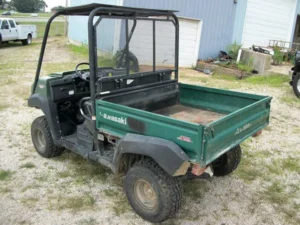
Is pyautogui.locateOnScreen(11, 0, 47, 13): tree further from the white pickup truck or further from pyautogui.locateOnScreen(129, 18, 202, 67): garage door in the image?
pyautogui.locateOnScreen(129, 18, 202, 67): garage door

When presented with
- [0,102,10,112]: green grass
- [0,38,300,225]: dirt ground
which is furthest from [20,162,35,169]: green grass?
[0,102,10,112]: green grass

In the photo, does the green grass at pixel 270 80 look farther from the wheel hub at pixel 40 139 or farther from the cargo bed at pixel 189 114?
the wheel hub at pixel 40 139

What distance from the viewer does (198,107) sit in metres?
4.51

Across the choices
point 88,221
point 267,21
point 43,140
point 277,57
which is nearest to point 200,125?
point 88,221

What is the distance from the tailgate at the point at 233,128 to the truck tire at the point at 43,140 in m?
2.43

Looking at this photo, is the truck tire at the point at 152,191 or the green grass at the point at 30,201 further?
the green grass at the point at 30,201

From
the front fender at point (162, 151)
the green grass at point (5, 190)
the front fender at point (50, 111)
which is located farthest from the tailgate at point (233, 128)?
the green grass at point (5, 190)

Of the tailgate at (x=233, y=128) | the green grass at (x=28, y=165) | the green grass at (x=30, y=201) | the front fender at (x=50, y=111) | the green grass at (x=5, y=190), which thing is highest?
the tailgate at (x=233, y=128)

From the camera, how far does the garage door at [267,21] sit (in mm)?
14680

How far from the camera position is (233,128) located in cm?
325

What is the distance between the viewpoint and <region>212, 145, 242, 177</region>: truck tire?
165 inches

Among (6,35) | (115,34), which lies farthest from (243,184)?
(6,35)

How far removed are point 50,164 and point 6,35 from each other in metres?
15.0

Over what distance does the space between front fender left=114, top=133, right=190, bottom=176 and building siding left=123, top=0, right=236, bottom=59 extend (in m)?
9.67
